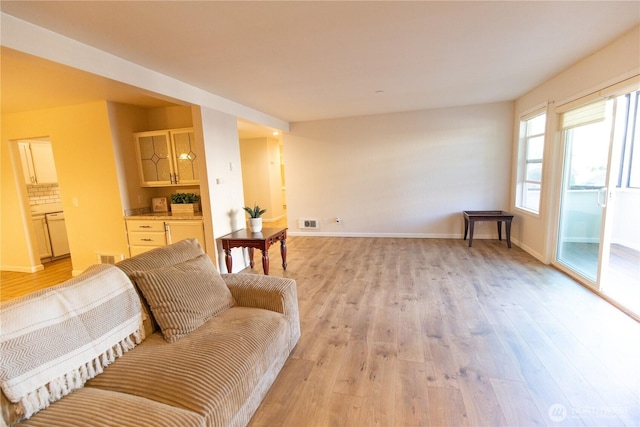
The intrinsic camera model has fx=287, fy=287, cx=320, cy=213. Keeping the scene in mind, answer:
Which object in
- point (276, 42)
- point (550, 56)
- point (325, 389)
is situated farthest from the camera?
point (550, 56)

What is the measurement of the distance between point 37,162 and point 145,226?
9.91 feet

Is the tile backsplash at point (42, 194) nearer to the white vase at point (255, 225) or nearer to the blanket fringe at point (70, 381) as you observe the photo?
the white vase at point (255, 225)

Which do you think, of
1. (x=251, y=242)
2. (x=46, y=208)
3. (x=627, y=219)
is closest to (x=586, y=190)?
(x=627, y=219)

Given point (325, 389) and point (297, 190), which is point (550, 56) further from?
point (297, 190)

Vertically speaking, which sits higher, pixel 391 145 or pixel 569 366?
pixel 391 145

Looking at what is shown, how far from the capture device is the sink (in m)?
4.80

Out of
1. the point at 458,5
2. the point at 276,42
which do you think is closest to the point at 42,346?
the point at 276,42

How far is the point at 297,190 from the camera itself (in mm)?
6059

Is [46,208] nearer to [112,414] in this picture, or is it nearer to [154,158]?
[154,158]

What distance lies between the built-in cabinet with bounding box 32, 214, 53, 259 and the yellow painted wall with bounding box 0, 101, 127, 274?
1.28m

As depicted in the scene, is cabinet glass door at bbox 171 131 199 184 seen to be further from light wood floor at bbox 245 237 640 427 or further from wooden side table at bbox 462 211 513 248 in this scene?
wooden side table at bbox 462 211 513 248

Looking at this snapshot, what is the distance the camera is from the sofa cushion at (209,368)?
1.26m

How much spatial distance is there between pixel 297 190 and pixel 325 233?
108 cm

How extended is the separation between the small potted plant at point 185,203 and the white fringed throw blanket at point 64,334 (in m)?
2.38
